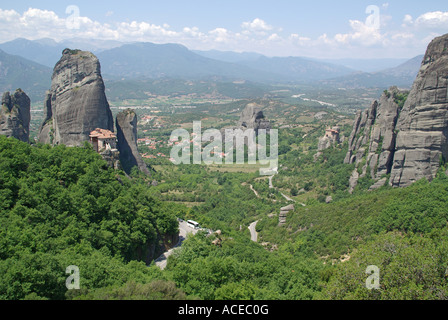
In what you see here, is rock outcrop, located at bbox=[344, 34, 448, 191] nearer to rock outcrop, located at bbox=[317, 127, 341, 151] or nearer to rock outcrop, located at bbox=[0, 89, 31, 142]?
rock outcrop, located at bbox=[317, 127, 341, 151]

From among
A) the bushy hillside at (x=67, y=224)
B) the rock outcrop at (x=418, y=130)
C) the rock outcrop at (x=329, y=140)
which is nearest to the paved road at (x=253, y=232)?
the bushy hillside at (x=67, y=224)

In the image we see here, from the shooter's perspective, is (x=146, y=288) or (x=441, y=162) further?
(x=441, y=162)

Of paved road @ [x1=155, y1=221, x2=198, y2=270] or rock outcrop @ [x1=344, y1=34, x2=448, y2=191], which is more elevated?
rock outcrop @ [x1=344, y1=34, x2=448, y2=191]

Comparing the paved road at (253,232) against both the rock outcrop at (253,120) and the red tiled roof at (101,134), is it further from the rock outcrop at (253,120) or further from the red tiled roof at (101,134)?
the rock outcrop at (253,120)

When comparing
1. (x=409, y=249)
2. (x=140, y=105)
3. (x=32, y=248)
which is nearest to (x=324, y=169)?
(x=409, y=249)

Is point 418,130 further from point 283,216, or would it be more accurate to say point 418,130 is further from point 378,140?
point 283,216

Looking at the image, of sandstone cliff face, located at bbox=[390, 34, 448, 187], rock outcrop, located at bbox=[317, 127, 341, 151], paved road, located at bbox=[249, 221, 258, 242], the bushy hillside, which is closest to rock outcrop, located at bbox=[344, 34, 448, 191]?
sandstone cliff face, located at bbox=[390, 34, 448, 187]

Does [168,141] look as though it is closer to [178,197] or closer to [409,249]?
[178,197]
